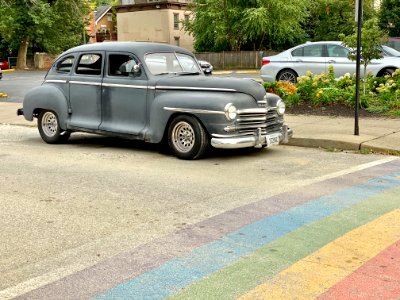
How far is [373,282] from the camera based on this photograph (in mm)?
3951

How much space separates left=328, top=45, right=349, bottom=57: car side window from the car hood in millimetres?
9358

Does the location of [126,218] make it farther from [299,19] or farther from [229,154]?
[299,19]

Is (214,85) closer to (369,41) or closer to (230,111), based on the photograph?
(230,111)

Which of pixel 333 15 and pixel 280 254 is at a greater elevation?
pixel 333 15

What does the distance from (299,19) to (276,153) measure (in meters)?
32.1

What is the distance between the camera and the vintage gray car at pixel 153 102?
8.31 m

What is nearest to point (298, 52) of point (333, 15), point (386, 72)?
point (386, 72)

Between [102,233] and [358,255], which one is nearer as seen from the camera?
[358,255]

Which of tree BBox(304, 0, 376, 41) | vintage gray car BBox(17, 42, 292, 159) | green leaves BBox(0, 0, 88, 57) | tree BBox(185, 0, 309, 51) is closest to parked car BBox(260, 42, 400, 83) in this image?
vintage gray car BBox(17, 42, 292, 159)

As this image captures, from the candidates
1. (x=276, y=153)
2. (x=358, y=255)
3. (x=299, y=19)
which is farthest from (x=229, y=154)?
(x=299, y=19)

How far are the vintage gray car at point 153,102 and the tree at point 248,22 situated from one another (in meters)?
28.4

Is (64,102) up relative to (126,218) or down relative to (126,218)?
up

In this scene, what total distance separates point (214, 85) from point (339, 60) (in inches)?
384

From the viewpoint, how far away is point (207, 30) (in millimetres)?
41344
